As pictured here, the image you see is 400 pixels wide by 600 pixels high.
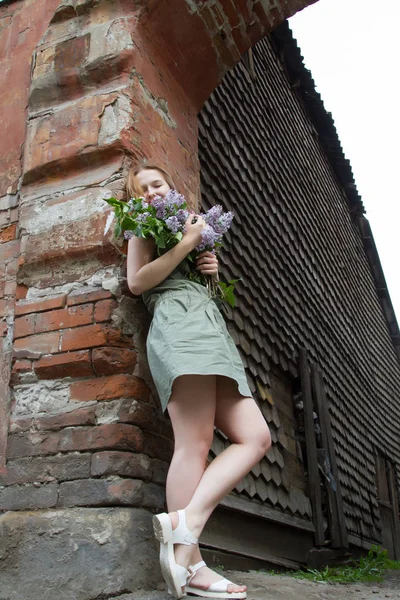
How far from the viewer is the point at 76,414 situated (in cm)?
241

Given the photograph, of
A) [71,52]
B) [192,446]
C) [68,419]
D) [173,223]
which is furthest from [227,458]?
[71,52]

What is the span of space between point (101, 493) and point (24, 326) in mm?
829

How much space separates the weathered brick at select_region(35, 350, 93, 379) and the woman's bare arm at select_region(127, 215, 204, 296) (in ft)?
1.13

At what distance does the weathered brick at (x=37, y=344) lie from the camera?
2562 millimetres

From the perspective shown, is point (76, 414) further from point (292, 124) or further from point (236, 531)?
point (292, 124)

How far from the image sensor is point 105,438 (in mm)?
2316

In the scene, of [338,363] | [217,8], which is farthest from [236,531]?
[338,363]

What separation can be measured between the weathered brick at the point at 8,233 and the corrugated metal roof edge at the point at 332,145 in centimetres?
581

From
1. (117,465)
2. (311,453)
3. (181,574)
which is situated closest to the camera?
(181,574)

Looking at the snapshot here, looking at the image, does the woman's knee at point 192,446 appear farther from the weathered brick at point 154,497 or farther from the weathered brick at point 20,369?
the weathered brick at point 20,369

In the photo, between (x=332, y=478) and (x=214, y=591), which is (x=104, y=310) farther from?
(x=332, y=478)

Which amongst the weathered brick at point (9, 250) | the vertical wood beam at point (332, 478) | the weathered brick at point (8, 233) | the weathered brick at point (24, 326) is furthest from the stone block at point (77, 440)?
the vertical wood beam at point (332, 478)

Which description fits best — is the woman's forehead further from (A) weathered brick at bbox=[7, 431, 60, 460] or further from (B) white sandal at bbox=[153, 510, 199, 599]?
(B) white sandal at bbox=[153, 510, 199, 599]

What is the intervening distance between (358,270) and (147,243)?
28.2ft
